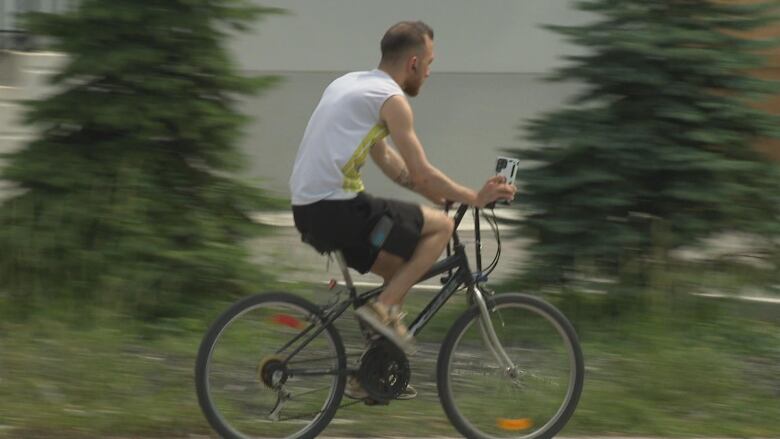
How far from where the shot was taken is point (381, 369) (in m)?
5.11

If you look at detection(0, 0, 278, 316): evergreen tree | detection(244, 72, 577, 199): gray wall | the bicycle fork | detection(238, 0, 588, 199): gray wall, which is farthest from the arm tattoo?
detection(244, 72, 577, 199): gray wall

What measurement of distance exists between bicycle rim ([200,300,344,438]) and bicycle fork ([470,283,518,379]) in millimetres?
612

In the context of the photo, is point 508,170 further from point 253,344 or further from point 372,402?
point 253,344

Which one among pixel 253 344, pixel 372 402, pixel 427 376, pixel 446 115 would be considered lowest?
pixel 446 115

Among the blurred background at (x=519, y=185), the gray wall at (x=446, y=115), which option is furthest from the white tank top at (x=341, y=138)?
the gray wall at (x=446, y=115)

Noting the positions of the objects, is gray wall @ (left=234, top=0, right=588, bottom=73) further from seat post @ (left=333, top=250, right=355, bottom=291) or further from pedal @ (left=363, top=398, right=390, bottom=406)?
pedal @ (left=363, top=398, right=390, bottom=406)

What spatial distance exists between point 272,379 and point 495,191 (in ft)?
3.92

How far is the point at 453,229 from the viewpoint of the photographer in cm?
510

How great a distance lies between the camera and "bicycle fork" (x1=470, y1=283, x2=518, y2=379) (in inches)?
204

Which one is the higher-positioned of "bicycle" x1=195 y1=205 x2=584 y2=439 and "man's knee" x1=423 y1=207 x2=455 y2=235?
"man's knee" x1=423 y1=207 x2=455 y2=235

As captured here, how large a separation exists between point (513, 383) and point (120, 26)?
132 inches

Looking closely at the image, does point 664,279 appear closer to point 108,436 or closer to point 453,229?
point 453,229

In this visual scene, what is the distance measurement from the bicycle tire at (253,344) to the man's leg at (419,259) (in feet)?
0.93

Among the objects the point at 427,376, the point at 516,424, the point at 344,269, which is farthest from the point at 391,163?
the point at 427,376
